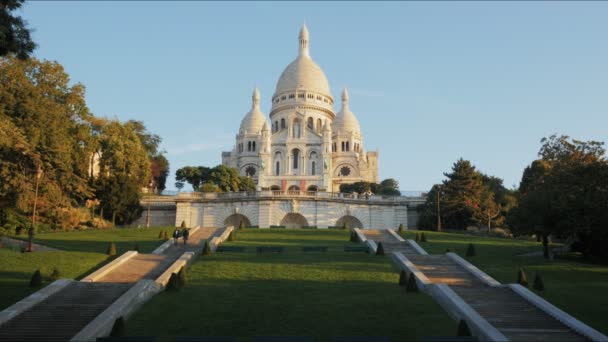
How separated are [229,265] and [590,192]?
17.8m

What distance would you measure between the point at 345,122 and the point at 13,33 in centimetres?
8968

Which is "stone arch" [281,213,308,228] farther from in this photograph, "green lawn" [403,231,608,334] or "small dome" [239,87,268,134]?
"small dome" [239,87,268,134]

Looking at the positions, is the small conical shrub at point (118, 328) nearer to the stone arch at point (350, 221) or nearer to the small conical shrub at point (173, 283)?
the small conical shrub at point (173, 283)

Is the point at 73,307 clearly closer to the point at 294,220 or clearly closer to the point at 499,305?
the point at 499,305

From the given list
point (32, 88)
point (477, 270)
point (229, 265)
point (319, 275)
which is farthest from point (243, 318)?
point (32, 88)

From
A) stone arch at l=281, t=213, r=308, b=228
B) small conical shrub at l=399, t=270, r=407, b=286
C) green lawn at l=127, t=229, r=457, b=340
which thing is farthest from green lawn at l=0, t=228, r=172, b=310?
stone arch at l=281, t=213, r=308, b=228

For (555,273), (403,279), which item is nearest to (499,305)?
(403,279)

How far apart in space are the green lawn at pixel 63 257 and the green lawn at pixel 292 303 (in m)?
4.92

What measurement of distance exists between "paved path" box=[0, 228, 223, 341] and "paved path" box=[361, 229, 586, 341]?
477 inches

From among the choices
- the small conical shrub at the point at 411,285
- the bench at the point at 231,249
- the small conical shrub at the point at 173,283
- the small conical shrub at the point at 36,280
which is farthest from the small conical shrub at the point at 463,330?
the bench at the point at 231,249

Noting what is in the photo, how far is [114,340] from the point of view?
1395 centimetres

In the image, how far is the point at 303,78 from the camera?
105 meters

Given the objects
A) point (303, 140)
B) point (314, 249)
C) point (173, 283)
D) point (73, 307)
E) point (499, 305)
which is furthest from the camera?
point (303, 140)

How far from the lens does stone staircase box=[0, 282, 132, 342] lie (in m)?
17.1
